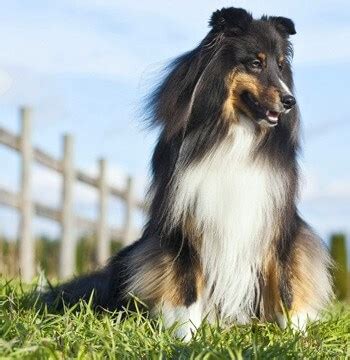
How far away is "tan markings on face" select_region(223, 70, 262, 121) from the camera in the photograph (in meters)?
5.25

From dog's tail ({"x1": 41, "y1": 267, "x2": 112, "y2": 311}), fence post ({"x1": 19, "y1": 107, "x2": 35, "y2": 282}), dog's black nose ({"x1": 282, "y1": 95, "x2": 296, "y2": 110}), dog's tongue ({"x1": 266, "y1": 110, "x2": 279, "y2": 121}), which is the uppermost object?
dog's black nose ({"x1": 282, "y1": 95, "x2": 296, "y2": 110})

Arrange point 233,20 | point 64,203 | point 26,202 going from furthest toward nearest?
point 64,203
point 26,202
point 233,20

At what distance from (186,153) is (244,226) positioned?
23.2 inches

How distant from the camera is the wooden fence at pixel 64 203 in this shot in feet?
41.9

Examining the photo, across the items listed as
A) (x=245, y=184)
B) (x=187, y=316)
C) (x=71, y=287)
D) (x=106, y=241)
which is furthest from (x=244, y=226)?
(x=106, y=241)

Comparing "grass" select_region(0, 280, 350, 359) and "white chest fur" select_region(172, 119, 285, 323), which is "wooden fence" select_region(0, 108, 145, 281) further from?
"grass" select_region(0, 280, 350, 359)

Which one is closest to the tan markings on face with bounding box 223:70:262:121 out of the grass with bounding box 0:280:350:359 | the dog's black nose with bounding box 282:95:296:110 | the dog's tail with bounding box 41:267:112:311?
the dog's black nose with bounding box 282:95:296:110

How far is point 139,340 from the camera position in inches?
181

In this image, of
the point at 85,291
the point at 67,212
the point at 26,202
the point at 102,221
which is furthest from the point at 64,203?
the point at 85,291

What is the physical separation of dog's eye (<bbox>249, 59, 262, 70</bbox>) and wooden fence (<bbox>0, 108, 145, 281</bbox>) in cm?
537

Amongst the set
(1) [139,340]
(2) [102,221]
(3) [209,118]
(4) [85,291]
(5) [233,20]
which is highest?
(5) [233,20]

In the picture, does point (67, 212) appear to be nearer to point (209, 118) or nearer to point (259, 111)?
point (209, 118)

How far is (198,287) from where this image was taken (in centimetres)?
539

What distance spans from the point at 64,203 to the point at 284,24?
30.5ft
